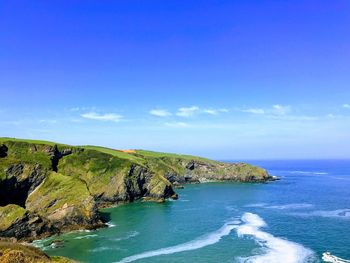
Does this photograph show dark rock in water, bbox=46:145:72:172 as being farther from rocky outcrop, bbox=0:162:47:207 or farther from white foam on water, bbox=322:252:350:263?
white foam on water, bbox=322:252:350:263

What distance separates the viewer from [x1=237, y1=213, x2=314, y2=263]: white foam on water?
6681 centimetres

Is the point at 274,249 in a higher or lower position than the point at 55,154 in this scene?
lower

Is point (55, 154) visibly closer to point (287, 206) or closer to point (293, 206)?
point (287, 206)

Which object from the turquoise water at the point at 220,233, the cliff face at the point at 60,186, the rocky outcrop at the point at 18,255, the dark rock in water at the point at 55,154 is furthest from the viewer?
the dark rock in water at the point at 55,154

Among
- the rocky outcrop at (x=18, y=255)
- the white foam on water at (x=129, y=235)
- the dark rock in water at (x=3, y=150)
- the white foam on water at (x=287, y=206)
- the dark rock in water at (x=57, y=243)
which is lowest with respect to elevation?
the dark rock in water at (x=57, y=243)

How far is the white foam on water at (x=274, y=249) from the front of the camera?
6681 cm

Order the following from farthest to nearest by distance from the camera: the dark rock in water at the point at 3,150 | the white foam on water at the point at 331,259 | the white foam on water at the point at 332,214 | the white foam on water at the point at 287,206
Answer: the dark rock in water at the point at 3,150 < the white foam on water at the point at 287,206 < the white foam on water at the point at 332,214 < the white foam on water at the point at 331,259

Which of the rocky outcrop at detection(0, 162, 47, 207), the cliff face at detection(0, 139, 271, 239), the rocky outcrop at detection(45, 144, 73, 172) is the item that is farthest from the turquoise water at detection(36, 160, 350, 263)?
the rocky outcrop at detection(45, 144, 73, 172)

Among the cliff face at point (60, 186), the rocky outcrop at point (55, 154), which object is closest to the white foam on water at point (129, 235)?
the cliff face at point (60, 186)

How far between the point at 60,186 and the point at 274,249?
6666 centimetres

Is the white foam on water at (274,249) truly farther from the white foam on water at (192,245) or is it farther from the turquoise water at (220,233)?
the white foam on water at (192,245)

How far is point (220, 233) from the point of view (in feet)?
284

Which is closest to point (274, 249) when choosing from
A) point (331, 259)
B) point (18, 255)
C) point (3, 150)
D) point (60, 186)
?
point (331, 259)

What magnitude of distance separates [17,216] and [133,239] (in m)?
27.5
